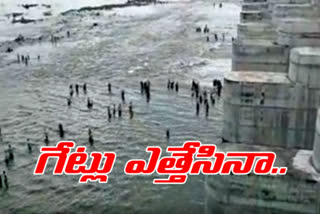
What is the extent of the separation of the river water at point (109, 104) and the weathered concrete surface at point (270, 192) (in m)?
7.48

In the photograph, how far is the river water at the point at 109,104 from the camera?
30344mm

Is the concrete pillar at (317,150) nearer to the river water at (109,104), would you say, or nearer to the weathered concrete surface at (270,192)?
the weathered concrete surface at (270,192)

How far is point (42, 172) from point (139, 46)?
4821 centimetres

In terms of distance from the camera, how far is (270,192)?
64.4ft

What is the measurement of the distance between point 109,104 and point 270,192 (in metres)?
31.3

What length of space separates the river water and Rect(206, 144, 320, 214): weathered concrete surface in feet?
24.5

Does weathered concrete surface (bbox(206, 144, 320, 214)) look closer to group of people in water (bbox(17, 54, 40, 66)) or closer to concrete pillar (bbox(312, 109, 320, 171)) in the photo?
concrete pillar (bbox(312, 109, 320, 171))

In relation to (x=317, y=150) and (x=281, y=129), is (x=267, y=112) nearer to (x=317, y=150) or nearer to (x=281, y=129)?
(x=281, y=129)

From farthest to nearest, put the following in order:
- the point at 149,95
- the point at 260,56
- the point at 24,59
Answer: the point at 24,59 → the point at 149,95 → the point at 260,56

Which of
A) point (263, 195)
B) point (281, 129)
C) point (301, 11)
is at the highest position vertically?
point (301, 11)

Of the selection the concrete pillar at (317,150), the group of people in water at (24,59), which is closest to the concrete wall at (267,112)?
the concrete pillar at (317,150)

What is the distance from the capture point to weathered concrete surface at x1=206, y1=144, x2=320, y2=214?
18828mm

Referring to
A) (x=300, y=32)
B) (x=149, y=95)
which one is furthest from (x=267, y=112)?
(x=149, y=95)

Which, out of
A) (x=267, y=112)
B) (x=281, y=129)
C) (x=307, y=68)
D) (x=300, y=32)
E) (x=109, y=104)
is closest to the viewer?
(x=307, y=68)
